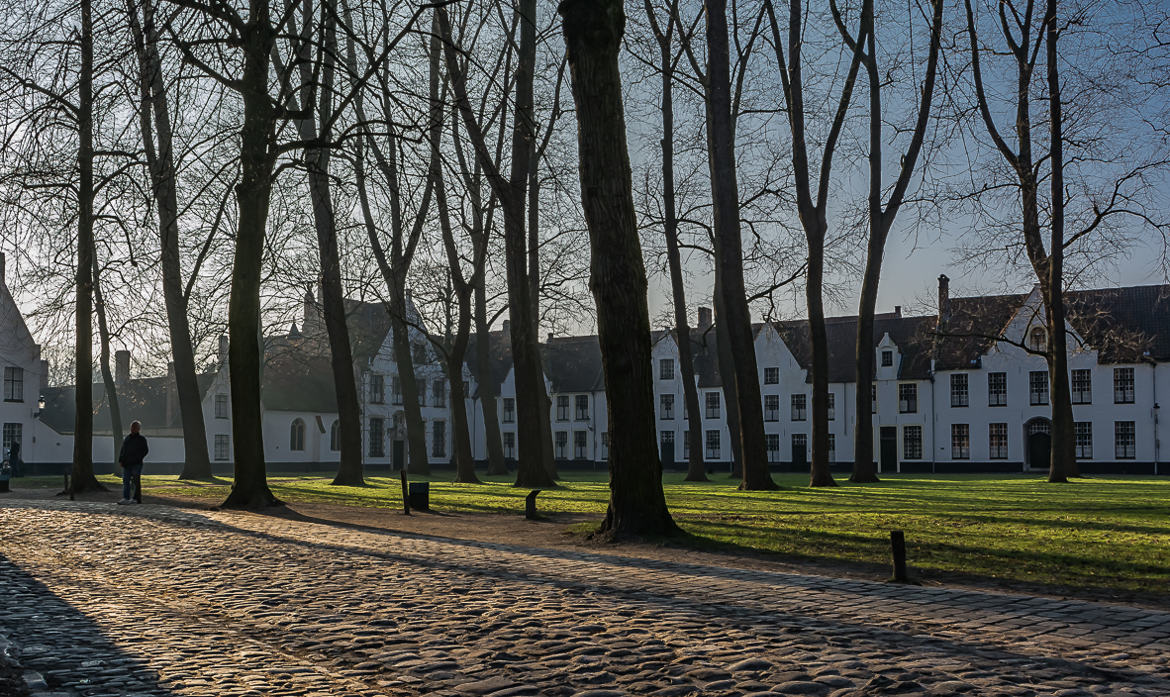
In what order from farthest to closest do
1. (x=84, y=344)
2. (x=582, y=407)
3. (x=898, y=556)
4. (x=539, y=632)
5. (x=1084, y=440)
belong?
(x=582, y=407) < (x=1084, y=440) < (x=84, y=344) < (x=898, y=556) < (x=539, y=632)

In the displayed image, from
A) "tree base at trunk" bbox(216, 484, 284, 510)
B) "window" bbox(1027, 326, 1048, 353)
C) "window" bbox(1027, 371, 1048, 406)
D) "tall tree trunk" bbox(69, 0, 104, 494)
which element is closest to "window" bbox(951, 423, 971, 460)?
"window" bbox(1027, 371, 1048, 406)

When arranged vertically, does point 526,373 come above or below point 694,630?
above

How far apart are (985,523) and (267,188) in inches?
483

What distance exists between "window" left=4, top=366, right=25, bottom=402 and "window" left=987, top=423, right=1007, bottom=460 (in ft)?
158

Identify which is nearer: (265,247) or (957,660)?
(957,660)

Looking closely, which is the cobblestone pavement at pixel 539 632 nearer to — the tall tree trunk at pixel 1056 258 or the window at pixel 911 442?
the tall tree trunk at pixel 1056 258

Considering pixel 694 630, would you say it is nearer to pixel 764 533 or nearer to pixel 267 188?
pixel 764 533

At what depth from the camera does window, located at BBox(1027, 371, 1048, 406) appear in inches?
2260

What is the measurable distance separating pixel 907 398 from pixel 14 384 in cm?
4502

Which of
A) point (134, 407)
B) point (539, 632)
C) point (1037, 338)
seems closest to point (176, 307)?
point (539, 632)

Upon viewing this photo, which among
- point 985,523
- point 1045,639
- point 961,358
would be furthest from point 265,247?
point 961,358

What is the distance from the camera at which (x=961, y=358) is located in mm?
59406

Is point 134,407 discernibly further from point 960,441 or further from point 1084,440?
point 1084,440

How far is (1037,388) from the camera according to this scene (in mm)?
57594
